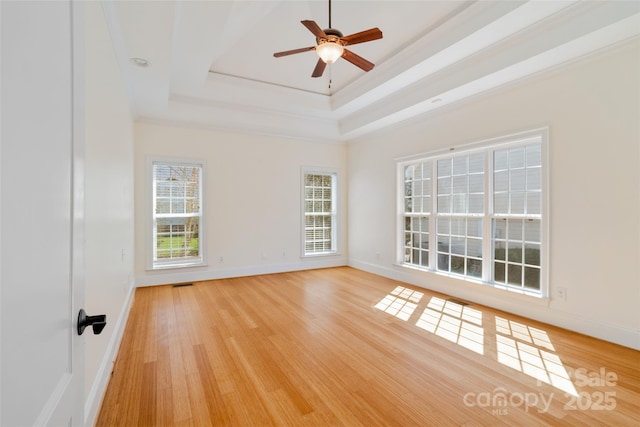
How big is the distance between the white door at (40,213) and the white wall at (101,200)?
109 cm

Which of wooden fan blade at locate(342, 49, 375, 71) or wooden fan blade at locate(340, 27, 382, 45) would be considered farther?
wooden fan blade at locate(342, 49, 375, 71)

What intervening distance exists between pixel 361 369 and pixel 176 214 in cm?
413

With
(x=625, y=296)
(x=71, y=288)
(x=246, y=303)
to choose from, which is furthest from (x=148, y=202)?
(x=625, y=296)

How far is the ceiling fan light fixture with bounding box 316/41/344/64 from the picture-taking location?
2.57 meters

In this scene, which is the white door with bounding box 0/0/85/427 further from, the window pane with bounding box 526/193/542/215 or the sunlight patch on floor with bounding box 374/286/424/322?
the window pane with bounding box 526/193/542/215

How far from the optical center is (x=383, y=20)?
3119mm

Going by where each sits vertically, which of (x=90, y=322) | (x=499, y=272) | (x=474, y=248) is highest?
(x=90, y=322)

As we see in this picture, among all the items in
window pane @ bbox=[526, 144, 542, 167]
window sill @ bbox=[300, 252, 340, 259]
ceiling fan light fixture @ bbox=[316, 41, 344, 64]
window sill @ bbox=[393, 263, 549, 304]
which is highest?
ceiling fan light fixture @ bbox=[316, 41, 344, 64]

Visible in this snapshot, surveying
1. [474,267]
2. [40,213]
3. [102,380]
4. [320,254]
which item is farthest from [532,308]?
[40,213]

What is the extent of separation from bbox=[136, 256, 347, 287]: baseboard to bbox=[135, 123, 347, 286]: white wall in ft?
0.05

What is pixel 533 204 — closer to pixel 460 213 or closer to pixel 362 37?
pixel 460 213

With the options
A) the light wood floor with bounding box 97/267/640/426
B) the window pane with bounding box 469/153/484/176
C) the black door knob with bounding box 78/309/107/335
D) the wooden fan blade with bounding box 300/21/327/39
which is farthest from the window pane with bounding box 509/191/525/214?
the black door knob with bounding box 78/309/107/335

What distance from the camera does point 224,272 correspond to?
5.44m

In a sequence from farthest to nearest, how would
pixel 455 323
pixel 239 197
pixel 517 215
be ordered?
pixel 239 197 → pixel 517 215 → pixel 455 323
